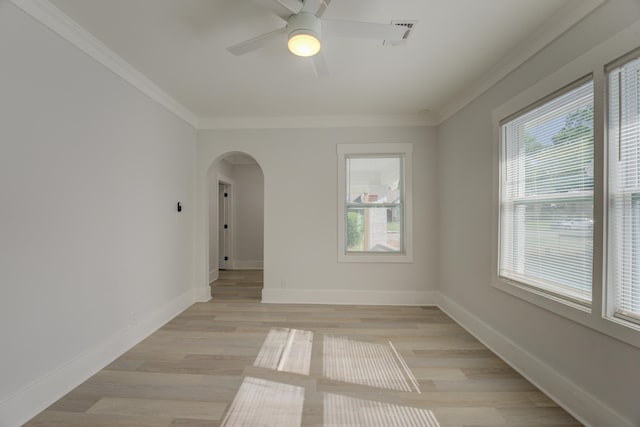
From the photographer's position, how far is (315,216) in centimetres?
400

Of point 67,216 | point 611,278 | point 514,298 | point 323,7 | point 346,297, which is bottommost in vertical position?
point 346,297

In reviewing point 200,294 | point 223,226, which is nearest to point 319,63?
point 200,294

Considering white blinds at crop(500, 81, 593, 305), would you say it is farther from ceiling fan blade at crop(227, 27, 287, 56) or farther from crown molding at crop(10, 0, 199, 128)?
crown molding at crop(10, 0, 199, 128)

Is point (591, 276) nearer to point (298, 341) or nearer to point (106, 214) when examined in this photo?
point (298, 341)

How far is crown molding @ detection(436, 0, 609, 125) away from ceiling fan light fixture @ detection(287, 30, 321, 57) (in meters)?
1.64

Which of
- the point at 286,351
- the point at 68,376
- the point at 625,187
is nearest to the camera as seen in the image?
the point at 625,187

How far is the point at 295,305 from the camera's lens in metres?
3.90

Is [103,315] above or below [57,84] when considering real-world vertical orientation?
below

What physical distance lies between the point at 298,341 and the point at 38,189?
239 centimetres

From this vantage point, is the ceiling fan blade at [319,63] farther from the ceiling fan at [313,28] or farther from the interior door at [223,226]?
the interior door at [223,226]

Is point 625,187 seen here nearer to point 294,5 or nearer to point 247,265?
point 294,5

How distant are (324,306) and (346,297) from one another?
351 millimetres

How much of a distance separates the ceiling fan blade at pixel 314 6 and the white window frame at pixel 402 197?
2279 mm

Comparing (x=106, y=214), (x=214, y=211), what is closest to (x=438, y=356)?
(x=106, y=214)
